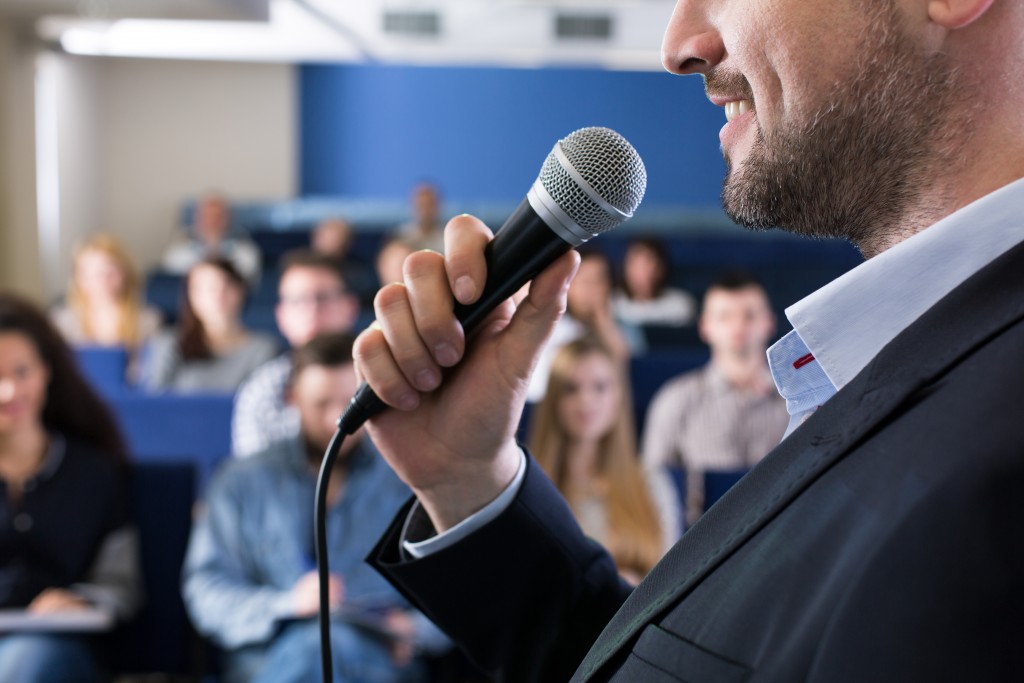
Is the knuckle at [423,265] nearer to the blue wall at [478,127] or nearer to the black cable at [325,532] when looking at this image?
the black cable at [325,532]

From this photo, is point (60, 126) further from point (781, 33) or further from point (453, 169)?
point (781, 33)

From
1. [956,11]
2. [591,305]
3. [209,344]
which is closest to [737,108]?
[956,11]

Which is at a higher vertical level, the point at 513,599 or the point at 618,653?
the point at 618,653

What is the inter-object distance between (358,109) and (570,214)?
1121 centimetres

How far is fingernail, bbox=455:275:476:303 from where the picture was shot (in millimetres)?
812

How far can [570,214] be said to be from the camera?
Result: 0.79 metres

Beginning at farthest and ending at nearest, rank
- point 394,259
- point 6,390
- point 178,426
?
1. point 394,259
2. point 178,426
3. point 6,390

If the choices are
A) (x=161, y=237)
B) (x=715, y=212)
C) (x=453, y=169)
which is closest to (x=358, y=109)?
(x=453, y=169)

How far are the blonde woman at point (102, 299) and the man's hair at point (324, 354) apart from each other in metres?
3.08

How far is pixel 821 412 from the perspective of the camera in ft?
1.88

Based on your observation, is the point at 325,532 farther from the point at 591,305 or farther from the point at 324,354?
the point at 591,305

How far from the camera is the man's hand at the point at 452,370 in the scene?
827mm

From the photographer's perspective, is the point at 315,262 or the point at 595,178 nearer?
the point at 595,178

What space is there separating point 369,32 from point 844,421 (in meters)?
10.4
